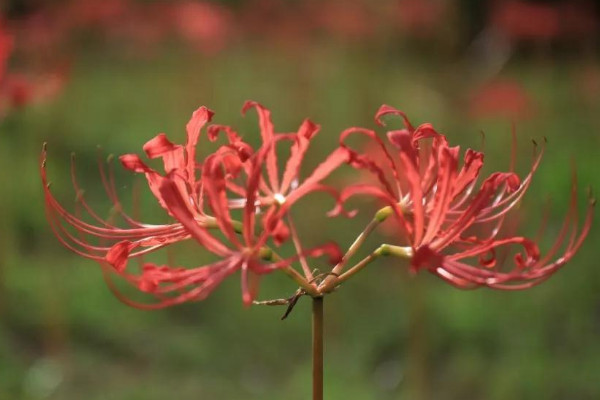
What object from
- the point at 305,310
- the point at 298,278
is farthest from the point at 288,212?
the point at 305,310

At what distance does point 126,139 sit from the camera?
20.1 ft

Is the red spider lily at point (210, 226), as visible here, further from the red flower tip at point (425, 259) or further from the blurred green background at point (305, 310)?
the blurred green background at point (305, 310)

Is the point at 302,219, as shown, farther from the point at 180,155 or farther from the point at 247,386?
the point at 180,155

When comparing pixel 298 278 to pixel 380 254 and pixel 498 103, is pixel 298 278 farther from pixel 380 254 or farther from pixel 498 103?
pixel 498 103

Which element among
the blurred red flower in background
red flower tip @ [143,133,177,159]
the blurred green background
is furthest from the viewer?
A: the blurred red flower in background

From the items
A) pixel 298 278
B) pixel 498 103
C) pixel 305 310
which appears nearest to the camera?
pixel 298 278

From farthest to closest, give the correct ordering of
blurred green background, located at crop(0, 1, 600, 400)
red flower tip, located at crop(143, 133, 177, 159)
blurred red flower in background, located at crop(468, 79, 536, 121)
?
blurred red flower in background, located at crop(468, 79, 536, 121), blurred green background, located at crop(0, 1, 600, 400), red flower tip, located at crop(143, 133, 177, 159)

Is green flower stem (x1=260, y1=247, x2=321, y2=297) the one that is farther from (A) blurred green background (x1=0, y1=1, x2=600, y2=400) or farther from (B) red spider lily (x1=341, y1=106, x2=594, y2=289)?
(A) blurred green background (x1=0, y1=1, x2=600, y2=400)

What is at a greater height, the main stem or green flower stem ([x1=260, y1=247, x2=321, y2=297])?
green flower stem ([x1=260, y1=247, x2=321, y2=297])

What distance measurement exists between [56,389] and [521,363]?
135 centimetres

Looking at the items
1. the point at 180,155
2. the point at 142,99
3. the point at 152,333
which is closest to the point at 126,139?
the point at 142,99

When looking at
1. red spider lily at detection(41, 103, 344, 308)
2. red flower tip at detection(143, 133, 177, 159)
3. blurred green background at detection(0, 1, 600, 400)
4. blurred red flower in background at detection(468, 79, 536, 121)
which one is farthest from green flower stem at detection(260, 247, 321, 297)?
blurred red flower in background at detection(468, 79, 536, 121)

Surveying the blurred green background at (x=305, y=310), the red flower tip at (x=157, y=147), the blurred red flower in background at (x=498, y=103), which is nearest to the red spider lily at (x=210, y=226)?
the red flower tip at (x=157, y=147)

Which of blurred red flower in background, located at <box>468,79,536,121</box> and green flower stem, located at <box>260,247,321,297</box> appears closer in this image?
green flower stem, located at <box>260,247,321,297</box>
